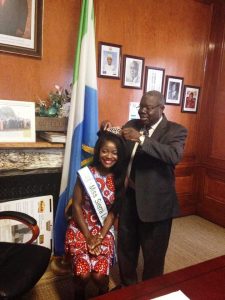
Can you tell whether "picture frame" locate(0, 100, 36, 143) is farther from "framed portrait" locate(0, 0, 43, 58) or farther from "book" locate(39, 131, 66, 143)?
"framed portrait" locate(0, 0, 43, 58)

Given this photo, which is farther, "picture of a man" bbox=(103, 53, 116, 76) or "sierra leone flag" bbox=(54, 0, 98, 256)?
"picture of a man" bbox=(103, 53, 116, 76)

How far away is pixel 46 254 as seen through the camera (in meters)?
1.47

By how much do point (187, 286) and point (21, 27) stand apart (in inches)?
83.9

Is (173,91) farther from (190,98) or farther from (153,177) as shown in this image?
(153,177)

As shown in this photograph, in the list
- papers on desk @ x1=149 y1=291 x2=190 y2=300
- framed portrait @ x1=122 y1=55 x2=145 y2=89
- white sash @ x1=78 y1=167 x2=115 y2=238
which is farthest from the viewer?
framed portrait @ x1=122 y1=55 x2=145 y2=89

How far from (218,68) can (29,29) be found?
7.07ft

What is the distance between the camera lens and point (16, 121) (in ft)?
6.33

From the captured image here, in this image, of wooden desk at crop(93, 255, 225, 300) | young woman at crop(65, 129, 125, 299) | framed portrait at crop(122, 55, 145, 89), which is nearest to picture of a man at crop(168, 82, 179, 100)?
framed portrait at crop(122, 55, 145, 89)

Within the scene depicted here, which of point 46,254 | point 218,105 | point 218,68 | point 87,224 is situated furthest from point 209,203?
point 46,254

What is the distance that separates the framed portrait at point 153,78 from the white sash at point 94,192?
1.52 m

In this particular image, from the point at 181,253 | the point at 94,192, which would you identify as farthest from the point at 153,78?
the point at 181,253

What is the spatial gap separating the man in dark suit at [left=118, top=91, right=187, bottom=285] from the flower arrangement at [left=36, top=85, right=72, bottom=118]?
641mm

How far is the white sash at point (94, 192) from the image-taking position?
1.57 meters

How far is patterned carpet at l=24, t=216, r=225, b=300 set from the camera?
1.82m
